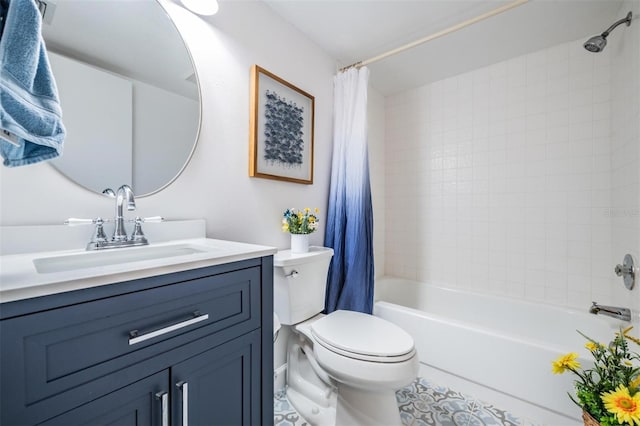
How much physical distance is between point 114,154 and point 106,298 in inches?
26.0

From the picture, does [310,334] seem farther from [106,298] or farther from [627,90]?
[627,90]

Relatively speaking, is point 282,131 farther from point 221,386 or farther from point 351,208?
point 221,386

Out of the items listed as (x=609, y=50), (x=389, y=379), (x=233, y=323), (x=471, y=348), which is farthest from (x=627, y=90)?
(x=233, y=323)

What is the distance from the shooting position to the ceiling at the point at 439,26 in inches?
59.6

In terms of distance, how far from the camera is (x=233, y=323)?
2.60ft

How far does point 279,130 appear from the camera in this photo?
5.15ft

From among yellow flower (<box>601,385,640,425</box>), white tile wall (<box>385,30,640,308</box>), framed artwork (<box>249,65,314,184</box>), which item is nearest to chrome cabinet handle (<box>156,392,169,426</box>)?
framed artwork (<box>249,65,314,184</box>)

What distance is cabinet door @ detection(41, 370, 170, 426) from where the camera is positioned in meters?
0.53

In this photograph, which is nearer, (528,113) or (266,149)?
(266,149)

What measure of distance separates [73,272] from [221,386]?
0.49 meters

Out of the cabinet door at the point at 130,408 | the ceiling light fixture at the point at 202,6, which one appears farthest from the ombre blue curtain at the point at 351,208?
the cabinet door at the point at 130,408

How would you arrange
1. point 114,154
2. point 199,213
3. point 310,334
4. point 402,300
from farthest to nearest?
1. point 402,300
2. point 310,334
3. point 199,213
4. point 114,154

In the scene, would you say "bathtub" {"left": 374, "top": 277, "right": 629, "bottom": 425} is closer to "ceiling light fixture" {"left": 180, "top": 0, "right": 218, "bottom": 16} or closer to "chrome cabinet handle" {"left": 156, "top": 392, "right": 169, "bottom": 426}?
"chrome cabinet handle" {"left": 156, "top": 392, "right": 169, "bottom": 426}

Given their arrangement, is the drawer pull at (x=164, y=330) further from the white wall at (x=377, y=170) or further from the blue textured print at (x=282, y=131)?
the white wall at (x=377, y=170)
